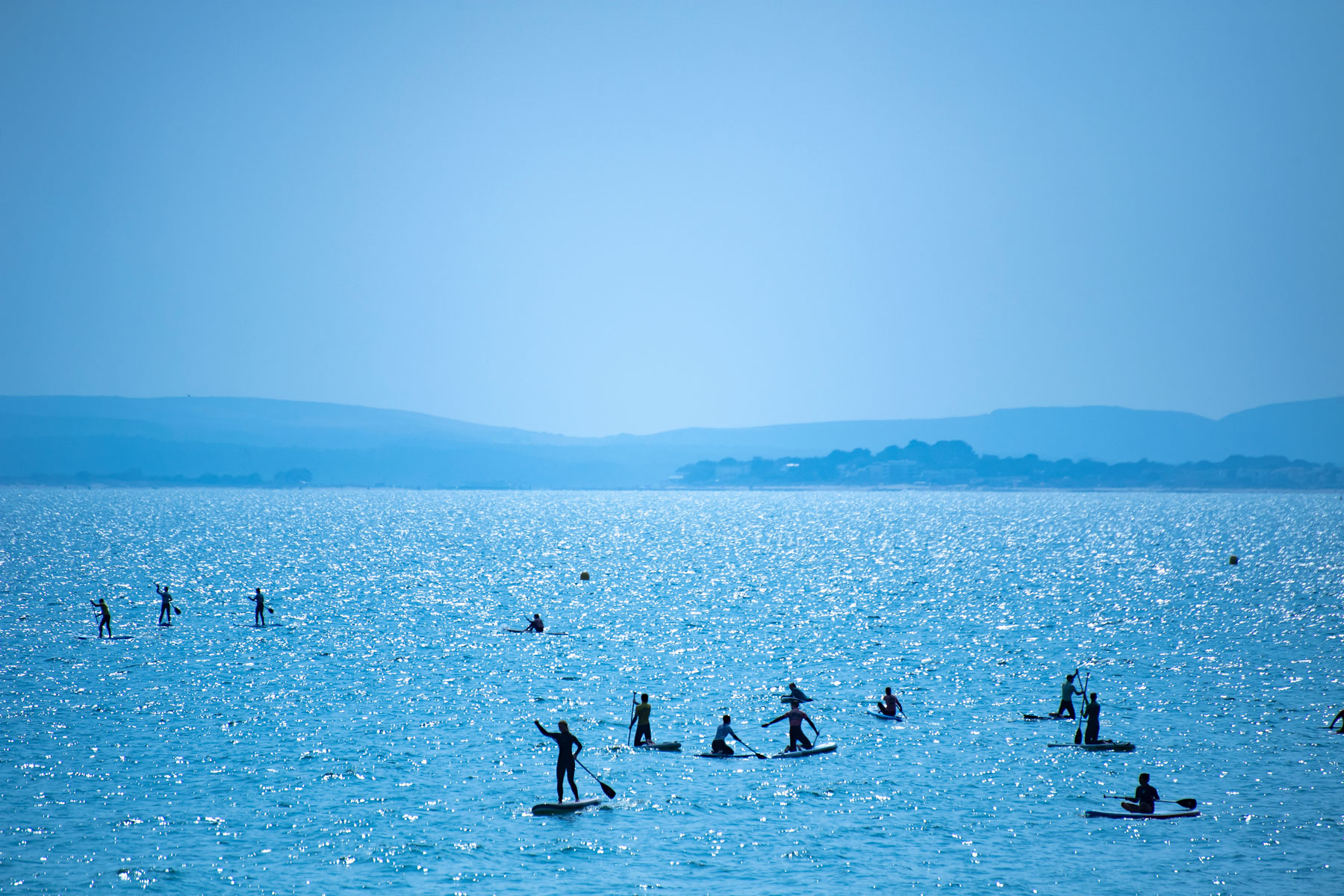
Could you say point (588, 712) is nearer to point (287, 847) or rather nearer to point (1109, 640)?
point (287, 847)

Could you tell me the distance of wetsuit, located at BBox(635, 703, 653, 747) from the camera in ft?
124

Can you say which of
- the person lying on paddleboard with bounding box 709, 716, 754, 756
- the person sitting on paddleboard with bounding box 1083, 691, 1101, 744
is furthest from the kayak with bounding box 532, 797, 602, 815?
the person sitting on paddleboard with bounding box 1083, 691, 1101, 744

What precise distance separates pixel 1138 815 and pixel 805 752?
10183 mm

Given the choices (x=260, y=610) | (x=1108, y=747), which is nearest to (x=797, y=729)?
(x=1108, y=747)

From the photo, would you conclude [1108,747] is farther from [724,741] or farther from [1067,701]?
[724,741]

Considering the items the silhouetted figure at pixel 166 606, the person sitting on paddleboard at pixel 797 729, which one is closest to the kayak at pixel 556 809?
the person sitting on paddleboard at pixel 797 729

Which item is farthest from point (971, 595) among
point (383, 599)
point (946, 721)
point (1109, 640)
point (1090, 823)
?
point (1090, 823)

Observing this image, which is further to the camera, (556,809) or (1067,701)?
(1067,701)

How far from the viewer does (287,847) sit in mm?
27578

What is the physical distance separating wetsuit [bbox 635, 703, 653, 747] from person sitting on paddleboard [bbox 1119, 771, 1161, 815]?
554 inches

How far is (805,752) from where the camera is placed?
122 ft

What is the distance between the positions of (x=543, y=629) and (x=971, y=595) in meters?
38.9

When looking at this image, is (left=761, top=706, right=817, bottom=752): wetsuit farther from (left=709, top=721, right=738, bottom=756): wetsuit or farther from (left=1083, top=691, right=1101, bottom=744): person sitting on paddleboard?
(left=1083, top=691, right=1101, bottom=744): person sitting on paddleboard

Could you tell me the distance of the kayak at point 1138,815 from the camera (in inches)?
1180
